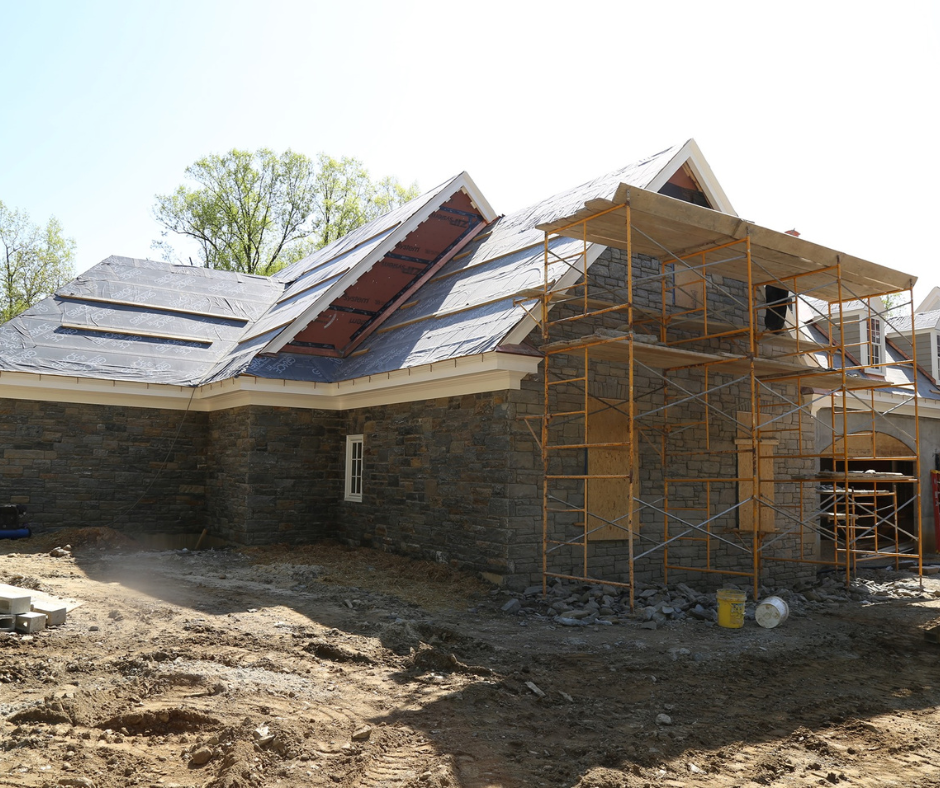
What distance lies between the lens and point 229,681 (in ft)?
21.5

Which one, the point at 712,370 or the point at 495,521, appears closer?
the point at 495,521

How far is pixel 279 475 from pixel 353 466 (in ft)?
4.66

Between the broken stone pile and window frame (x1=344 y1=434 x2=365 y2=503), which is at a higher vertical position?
window frame (x1=344 y1=434 x2=365 y2=503)

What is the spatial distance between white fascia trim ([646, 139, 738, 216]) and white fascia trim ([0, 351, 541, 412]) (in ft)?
14.6

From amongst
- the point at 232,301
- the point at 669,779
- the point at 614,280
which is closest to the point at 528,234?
the point at 614,280

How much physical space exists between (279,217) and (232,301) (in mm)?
19678

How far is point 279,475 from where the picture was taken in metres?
15.0

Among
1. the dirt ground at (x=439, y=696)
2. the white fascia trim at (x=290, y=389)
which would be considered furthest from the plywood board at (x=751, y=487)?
the white fascia trim at (x=290, y=389)

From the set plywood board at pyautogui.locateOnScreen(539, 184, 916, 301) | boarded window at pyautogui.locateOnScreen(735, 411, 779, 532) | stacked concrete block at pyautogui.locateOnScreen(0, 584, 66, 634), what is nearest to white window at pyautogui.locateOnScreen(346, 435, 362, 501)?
plywood board at pyautogui.locateOnScreen(539, 184, 916, 301)

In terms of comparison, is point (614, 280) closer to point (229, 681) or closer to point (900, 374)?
point (229, 681)

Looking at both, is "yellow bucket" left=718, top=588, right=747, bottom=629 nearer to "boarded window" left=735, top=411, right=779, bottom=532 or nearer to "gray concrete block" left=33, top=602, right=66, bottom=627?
"boarded window" left=735, top=411, right=779, bottom=532

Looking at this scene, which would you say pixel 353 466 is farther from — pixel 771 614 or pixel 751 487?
pixel 771 614

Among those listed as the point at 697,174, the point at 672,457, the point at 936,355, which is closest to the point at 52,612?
the point at 672,457

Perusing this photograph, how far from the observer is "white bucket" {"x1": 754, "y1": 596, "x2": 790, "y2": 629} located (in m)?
9.78
